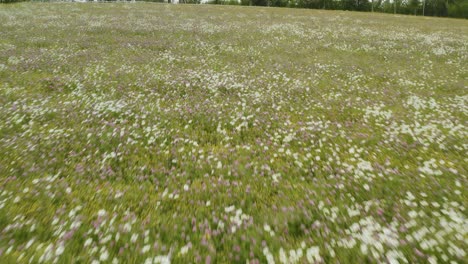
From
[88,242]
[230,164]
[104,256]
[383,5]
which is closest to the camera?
[104,256]

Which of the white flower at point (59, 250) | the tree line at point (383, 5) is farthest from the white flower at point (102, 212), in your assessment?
the tree line at point (383, 5)

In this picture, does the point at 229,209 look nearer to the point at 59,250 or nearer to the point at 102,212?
the point at 102,212

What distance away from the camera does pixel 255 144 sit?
792 cm

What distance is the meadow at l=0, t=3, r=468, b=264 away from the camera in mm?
4547

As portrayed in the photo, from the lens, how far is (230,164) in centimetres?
691

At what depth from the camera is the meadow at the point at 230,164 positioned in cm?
455

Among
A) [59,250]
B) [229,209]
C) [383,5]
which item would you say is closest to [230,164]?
[229,209]

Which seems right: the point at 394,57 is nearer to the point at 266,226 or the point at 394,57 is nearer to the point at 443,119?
the point at 443,119

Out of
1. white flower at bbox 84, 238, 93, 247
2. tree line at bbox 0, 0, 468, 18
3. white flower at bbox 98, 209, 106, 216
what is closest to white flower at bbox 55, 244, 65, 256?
white flower at bbox 84, 238, 93, 247

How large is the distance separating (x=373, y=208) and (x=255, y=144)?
3633 millimetres

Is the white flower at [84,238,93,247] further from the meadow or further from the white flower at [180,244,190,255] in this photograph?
the white flower at [180,244,190,255]

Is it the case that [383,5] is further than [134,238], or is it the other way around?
[383,5]

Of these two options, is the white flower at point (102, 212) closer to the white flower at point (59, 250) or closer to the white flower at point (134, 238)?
the white flower at point (59, 250)

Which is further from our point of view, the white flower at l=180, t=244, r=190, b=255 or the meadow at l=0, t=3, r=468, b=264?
the meadow at l=0, t=3, r=468, b=264
